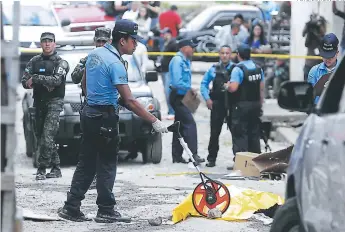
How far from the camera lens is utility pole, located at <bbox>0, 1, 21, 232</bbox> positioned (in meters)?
5.89

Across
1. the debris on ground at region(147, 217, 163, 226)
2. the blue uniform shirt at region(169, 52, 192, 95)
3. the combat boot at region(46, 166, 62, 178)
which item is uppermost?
the blue uniform shirt at region(169, 52, 192, 95)

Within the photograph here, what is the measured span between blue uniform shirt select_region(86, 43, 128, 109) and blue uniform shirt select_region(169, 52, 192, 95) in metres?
5.73

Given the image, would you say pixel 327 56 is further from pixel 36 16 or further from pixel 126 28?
pixel 36 16

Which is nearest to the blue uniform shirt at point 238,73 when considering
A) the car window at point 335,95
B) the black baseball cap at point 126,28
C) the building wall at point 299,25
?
the black baseball cap at point 126,28

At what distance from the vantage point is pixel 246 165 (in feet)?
44.4

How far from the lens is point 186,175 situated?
13766mm

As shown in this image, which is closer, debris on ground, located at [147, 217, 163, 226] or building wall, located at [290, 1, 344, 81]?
debris on ground, located at [147, 217, 163, 226]

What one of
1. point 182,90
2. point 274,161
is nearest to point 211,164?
point 182,90

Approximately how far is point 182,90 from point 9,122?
9561 mm

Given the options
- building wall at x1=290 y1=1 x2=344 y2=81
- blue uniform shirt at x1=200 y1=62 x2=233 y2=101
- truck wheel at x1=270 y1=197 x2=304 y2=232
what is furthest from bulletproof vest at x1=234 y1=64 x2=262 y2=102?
truck wheel at x1=270 y1=197 x2=304 y2=232

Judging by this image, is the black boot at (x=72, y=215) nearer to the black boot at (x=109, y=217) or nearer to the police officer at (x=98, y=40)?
the black boot at (x=109, y=217)

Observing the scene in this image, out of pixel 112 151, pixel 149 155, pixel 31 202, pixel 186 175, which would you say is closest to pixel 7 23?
pixel 149 155

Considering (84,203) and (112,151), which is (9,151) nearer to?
(112,151)

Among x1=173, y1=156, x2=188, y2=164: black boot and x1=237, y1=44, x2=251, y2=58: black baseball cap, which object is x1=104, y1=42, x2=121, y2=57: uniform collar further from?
x1=173, y1=156, x2=188, y2=164: black boot
